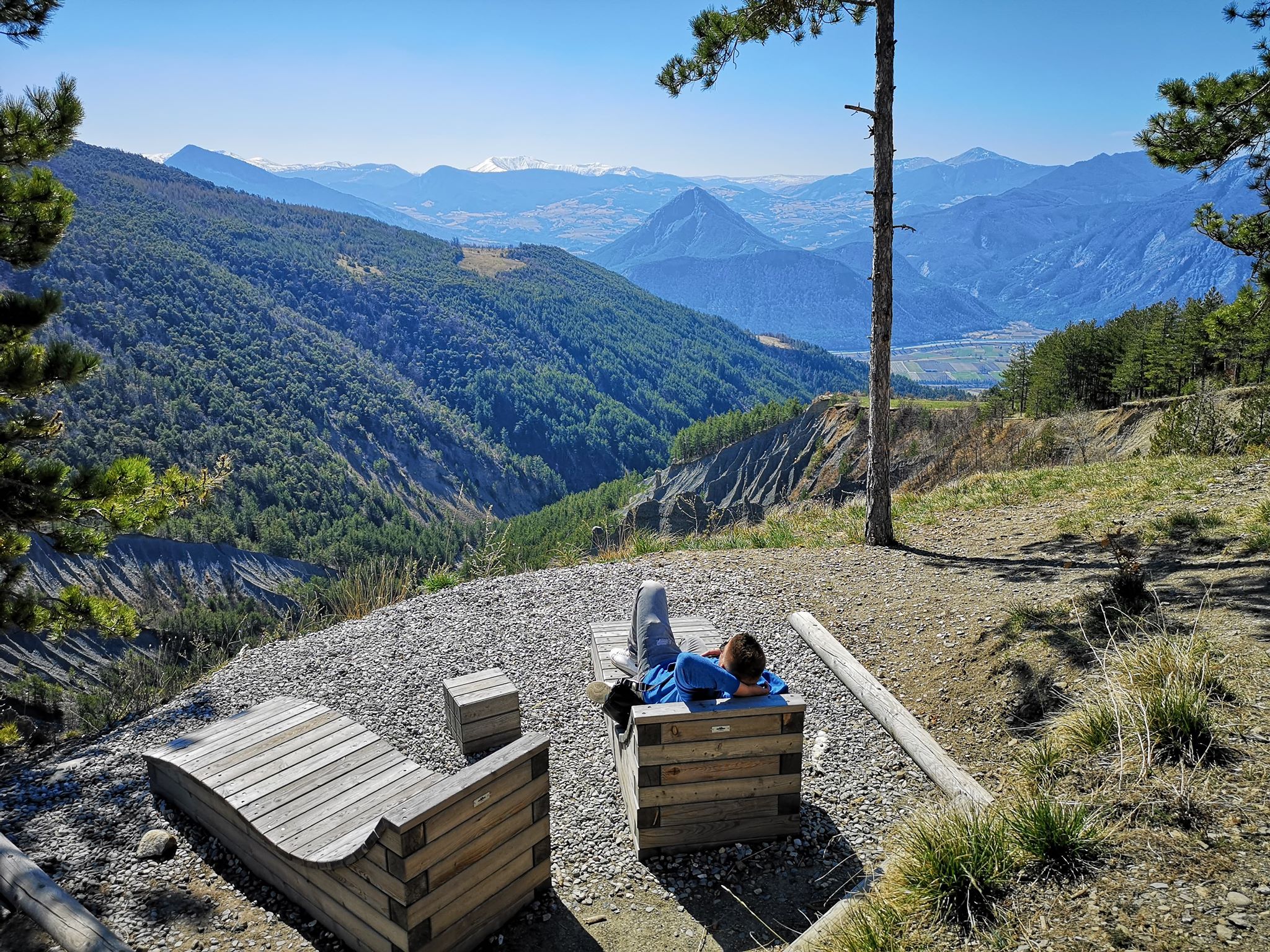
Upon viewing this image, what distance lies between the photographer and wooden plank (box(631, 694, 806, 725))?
165 inches

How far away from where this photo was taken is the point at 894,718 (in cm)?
567

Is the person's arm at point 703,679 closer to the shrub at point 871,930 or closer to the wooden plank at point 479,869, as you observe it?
the wooden plank at point 479,869

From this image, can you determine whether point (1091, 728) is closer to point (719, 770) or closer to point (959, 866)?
point (959, 866)

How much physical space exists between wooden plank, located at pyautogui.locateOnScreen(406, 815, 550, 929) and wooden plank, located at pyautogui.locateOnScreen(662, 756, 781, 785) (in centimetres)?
78

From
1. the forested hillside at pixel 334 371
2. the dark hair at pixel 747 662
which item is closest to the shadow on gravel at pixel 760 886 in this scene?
the dark hair at pixel 747 662

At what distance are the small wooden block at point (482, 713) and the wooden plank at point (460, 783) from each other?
188 cm

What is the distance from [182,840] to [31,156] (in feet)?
18.5

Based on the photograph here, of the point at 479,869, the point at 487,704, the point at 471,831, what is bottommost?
the point at 487,704

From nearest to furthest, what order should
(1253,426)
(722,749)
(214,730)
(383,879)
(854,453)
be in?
(383,879), (722,749), (214,730), (1253,426), (854,453)

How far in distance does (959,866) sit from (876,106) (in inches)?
349

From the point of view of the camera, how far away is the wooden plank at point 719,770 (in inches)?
170

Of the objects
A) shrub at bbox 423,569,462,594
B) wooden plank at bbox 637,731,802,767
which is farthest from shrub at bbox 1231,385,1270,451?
→ shrub at bbox 423,569,462,594

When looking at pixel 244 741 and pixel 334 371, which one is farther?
pixel 334 371

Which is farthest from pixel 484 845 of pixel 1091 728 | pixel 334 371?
pixel 334 371
